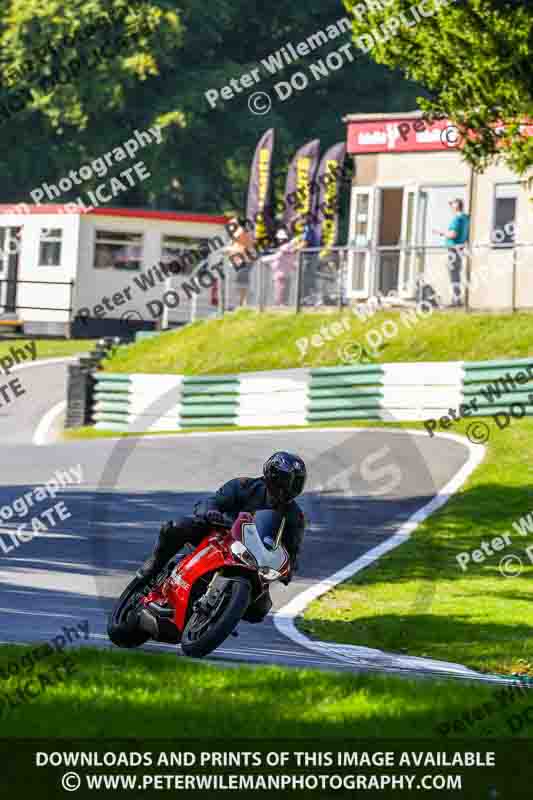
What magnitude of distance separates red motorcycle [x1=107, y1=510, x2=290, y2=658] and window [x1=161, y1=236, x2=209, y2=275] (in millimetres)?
34001

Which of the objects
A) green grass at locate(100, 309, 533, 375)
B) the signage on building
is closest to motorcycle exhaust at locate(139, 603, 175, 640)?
green grass at locate(100, 309, 533, 375)

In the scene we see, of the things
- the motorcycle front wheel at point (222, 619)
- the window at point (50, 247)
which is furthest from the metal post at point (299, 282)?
the motorcycle front wheel at point (222, 619)

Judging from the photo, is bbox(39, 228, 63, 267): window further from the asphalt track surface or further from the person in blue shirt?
the person in blue shirt

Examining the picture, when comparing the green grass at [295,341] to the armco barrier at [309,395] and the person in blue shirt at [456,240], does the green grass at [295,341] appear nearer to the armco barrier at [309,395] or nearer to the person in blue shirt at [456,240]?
the person in blue shirt at [456,240]

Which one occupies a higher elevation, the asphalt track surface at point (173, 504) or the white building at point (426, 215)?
the white building at point (426, 215)

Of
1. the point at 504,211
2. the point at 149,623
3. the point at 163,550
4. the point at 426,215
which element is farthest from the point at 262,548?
the point at 426,215

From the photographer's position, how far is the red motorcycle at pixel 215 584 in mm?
9258

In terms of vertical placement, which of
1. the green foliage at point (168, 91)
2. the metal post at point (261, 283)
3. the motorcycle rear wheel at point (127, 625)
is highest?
the green foliage at point (168, 91)

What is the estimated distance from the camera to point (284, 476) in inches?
374

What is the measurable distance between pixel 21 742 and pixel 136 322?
36.5 meters

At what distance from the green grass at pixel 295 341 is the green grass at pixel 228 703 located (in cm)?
1787

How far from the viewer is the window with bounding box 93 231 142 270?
44.4 metres

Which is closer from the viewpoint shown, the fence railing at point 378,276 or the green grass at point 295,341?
the fence railing at point 378,276

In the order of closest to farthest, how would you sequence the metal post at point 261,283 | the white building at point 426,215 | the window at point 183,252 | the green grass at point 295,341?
the white building at point 426,215 → the green grass at point 295,341 → the metal post at point 261,283 → the window at point 183,252
